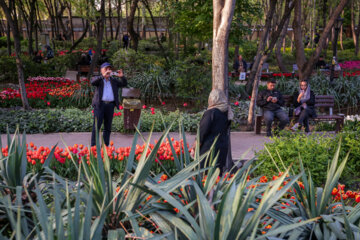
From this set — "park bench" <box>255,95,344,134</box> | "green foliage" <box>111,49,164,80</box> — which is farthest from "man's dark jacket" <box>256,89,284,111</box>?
"green foliage" <box>111,49,164,80</box>

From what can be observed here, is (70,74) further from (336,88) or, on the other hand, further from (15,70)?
(336,88)

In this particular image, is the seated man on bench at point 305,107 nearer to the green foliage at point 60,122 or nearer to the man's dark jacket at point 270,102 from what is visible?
the man's dark jacket at point 270,102

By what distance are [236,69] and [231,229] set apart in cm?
1765

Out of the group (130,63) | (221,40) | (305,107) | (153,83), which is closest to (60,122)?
(153,83)

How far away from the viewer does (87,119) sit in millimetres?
10289

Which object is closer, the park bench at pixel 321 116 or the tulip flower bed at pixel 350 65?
the park bench at pixel 321 116

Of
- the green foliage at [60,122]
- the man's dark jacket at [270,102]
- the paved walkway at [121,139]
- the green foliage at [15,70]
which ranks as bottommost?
the paved walkway at [121,139]

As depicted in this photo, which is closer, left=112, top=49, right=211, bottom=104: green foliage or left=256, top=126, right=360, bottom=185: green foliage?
left=256, top=126, right=360, bottom=185: green foliage

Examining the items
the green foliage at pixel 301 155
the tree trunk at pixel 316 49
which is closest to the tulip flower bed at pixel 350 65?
the tree trunk at pixel 316 49

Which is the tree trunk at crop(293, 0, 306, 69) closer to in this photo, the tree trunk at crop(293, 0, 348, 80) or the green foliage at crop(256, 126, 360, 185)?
the tree trunk at crop(293, 0, 348, 80)

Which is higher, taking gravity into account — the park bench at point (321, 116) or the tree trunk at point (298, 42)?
the tree trunk at point (298, 42)

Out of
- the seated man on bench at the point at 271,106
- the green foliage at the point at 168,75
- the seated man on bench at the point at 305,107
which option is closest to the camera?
the seated man on bench at the point at 271,106

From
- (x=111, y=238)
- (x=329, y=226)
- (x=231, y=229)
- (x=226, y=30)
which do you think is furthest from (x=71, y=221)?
(x=226, y=30)

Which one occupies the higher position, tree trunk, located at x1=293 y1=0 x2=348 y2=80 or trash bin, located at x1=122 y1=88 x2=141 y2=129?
tree trunk, located at x1=293 y1=0 x2=348 y2=80
